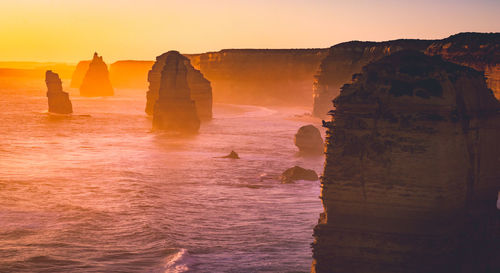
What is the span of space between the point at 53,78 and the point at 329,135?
61321 millimetres

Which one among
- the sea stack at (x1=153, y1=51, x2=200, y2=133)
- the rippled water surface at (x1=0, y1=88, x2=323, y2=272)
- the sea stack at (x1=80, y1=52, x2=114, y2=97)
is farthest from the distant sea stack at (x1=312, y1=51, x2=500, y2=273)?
the sea stack at (x1=80, y1=52, x2=114, y2=97)

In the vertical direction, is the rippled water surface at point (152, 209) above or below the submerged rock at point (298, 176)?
below

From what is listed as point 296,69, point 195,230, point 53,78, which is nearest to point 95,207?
point 195,230

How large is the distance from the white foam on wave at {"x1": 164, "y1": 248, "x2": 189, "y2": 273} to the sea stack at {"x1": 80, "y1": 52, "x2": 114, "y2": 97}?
124 meters

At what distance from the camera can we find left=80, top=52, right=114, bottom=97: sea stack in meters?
134

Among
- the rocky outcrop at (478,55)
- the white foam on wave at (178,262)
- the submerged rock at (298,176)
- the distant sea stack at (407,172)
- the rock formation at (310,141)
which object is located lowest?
the white foam on wave at (178,262)

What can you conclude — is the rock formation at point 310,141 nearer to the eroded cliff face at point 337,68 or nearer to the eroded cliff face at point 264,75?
the eroded cliff face at point 337,68

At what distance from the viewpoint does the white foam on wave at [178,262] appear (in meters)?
14.8

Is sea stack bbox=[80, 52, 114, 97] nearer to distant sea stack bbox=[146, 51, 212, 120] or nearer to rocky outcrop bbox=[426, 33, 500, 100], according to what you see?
distant sea stack bbox=[146, 51, 212, 120]

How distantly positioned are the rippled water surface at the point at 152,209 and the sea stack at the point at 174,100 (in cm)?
705

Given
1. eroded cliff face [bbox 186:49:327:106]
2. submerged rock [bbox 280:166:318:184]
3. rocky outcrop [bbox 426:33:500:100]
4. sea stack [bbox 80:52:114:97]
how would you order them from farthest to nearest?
sea stack [bbox 80:52:114:97] < eroded cliff face [bbox 186:49:327:106] < submerged rock [bbox 280:166:318:184] < rocky outcrop [bbox 426:33:500:100]

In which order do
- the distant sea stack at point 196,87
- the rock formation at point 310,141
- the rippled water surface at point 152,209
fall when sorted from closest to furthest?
the rippled water surface at point 152,209 < the rock formation at point 310,141 < the distant sea stack at point 196,87

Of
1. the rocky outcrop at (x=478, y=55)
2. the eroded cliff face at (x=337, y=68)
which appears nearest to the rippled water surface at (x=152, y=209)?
the rocky outcrop at (x=478, y=55)

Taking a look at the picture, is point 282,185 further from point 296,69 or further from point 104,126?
point 296,69
